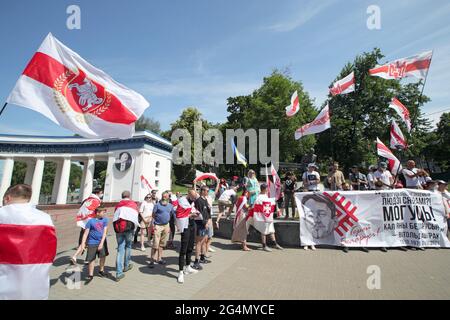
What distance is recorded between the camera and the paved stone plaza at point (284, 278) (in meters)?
4.69

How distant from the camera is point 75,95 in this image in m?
5.51

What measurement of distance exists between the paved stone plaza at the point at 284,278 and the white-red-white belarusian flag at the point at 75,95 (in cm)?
340

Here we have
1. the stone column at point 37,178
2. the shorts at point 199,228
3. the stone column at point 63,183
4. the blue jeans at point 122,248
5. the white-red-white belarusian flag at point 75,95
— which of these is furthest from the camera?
the stone column at point 37,178

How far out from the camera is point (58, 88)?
5.23 m

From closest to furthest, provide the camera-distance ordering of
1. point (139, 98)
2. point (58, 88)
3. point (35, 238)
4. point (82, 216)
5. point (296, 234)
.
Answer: point (35, 238)
point (58, 88)
point (139, 98)
point (82, 216)
point (296, 234)

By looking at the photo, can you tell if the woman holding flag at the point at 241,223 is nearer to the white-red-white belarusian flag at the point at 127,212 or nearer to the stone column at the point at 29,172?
the white-red-white belarusian flag at the point at 127,212

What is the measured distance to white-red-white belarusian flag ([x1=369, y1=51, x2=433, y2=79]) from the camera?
913 centimetres

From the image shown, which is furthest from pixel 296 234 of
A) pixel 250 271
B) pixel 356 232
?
pixel 250 271

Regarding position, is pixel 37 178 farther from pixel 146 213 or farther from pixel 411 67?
pixel 411 67

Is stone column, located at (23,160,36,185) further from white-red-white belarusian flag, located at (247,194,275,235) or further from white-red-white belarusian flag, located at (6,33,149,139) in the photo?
white-red-white belarusian flag, located at (247,194,275,235)

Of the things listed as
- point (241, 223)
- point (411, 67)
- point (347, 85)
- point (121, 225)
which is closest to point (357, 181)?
point (411, 67)

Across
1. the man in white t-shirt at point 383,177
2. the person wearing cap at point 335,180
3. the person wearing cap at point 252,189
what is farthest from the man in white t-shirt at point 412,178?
the person wearing cap at point 252,189
